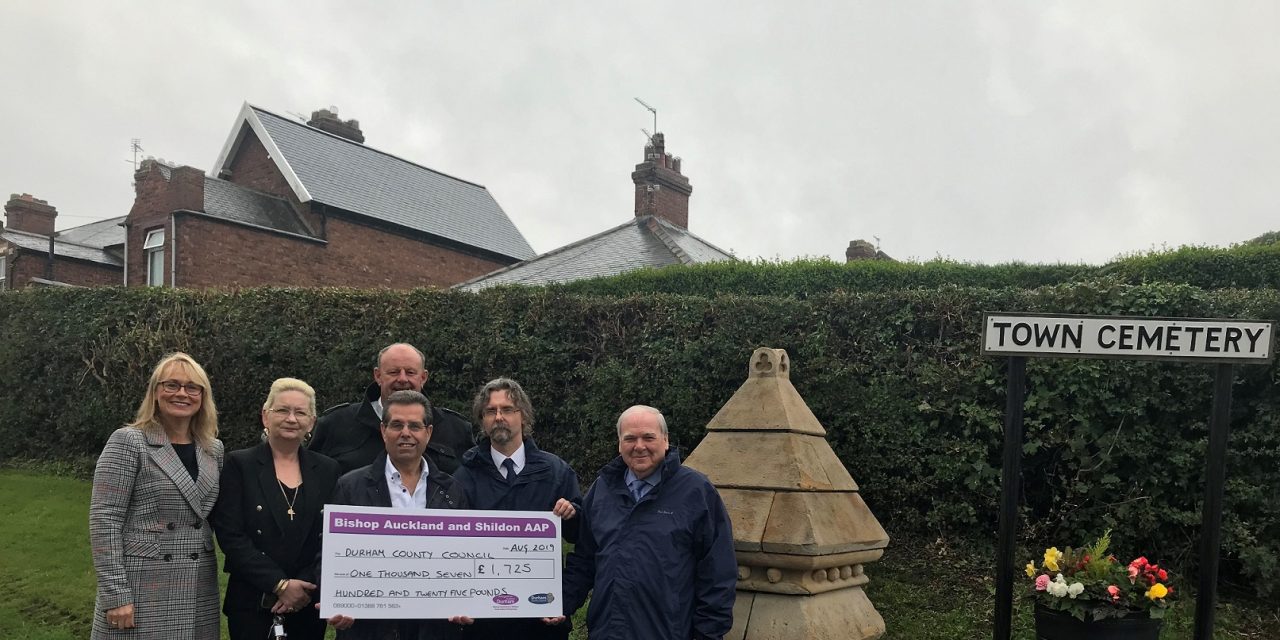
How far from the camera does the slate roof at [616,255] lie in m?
16.2

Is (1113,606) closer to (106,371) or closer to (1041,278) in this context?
(1041,278)

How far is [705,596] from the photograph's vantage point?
3.41 metres

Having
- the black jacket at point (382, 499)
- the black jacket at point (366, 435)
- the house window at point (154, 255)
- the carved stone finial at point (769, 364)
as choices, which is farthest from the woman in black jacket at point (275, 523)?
the house window at point (154, 255)

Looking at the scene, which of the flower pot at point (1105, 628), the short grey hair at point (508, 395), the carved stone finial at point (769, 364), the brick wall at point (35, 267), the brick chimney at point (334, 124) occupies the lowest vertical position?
the flower pot at point (1105, 628)

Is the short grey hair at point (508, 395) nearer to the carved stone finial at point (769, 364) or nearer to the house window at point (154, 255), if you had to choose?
the carved stone finial at point (769, 364)

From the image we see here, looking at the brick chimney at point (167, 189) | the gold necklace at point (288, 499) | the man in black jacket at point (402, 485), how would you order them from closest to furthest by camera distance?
the man in black jacket at point (402, 485), the gold necklace at point (288, 499), the brick chimney at point (167, 189)

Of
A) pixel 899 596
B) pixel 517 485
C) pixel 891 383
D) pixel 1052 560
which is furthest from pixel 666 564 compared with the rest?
pixel 891 383

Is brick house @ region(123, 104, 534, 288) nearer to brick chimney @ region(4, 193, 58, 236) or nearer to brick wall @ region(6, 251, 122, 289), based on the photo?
brick wall @ region(6, 251, 122, 289)

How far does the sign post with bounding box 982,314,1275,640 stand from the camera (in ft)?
14.1

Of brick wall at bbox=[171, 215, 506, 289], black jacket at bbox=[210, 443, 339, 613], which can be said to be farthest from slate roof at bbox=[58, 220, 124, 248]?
black jacket at bbox=[210, 443, 339, 613]

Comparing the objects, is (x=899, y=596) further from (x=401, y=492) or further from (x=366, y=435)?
(x=401, y=492)

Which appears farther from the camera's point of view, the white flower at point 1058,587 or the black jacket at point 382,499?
the white flower at point 1058,587

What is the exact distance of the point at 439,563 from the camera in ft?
11.8

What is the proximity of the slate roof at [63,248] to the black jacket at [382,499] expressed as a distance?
927 inches
